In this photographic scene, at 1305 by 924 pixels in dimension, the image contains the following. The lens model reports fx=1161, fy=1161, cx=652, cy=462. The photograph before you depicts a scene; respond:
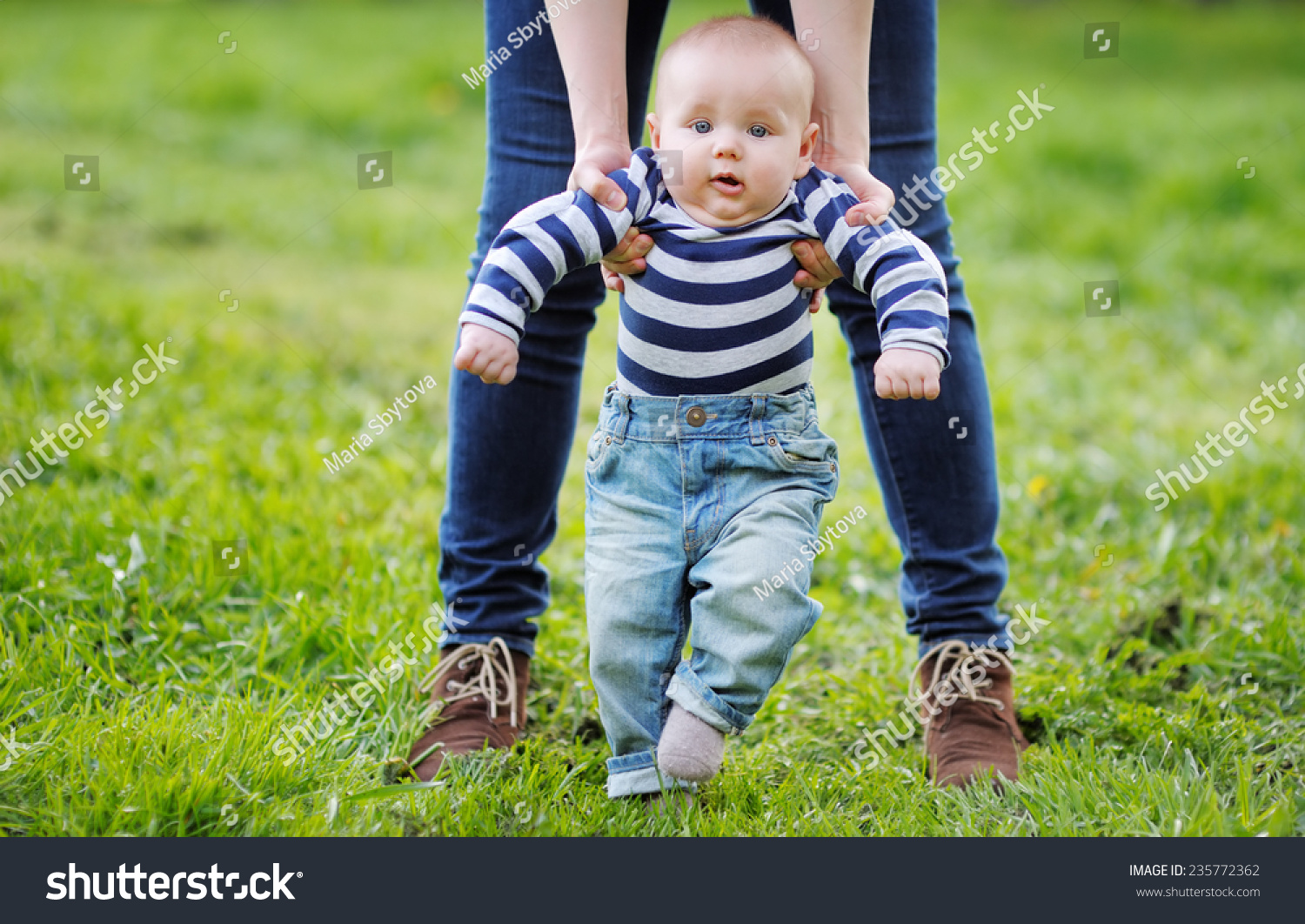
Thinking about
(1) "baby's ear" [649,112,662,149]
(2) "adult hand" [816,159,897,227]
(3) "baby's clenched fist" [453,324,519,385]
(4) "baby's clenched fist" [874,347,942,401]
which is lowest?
(4) "baby's clenched fist" [874,347,942,401]

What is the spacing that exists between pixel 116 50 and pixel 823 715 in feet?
25.3

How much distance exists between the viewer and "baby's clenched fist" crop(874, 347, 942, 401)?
4.60ft

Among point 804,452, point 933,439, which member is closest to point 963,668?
point 933,439

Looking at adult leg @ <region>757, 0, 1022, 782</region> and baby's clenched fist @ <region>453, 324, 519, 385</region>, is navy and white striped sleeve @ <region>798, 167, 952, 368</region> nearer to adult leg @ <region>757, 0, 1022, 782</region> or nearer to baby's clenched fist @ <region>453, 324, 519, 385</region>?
adult leg @ <region>757, 0, 1022, 782</region>

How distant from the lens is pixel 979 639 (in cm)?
187

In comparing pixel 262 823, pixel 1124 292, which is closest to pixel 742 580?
pixel 262 823

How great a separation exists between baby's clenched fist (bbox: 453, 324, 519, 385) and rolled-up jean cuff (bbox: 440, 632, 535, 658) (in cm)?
59

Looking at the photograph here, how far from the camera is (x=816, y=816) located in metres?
1.63

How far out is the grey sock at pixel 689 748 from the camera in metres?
1.55

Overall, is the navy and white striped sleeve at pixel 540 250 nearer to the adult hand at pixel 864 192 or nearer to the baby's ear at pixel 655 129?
the baby's ear at pixel 655 129

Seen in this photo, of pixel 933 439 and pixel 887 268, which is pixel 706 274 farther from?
pixel 933 439

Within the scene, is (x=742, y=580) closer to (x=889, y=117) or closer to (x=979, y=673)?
(x=979, y=673)

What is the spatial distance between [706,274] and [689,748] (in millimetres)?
631

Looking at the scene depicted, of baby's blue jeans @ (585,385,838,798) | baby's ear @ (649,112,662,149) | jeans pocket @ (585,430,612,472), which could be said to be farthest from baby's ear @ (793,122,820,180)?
jeans pocket @ (585,430,612,472)
